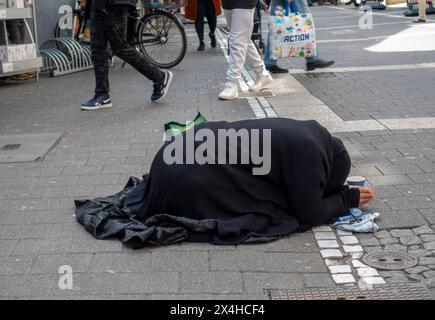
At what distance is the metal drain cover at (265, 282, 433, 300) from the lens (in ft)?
11.1

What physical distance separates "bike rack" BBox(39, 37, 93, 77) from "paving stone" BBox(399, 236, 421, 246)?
24.8 feet

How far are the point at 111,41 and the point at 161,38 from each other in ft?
9.49

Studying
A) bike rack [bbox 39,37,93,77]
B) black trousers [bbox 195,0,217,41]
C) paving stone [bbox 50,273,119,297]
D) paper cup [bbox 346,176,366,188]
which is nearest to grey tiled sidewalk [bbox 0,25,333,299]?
paving stone [bbox 50,273,119,297]

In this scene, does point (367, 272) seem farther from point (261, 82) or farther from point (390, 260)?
point (261, 82)

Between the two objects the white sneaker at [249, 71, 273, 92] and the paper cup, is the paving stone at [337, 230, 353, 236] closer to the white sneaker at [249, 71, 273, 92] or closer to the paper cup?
the paper cup

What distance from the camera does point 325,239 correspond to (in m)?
4.17

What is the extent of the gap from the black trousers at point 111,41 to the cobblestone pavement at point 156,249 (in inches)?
17.9

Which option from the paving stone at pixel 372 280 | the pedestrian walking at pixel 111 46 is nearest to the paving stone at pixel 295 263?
the paving stone at pixel 372 280

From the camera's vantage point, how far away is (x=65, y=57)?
10852 mm

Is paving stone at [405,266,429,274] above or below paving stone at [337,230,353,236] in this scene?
below

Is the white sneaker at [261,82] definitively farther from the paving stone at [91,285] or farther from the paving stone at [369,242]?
the paving stone at [91,285]

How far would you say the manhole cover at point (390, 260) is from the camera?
12.3 ft
